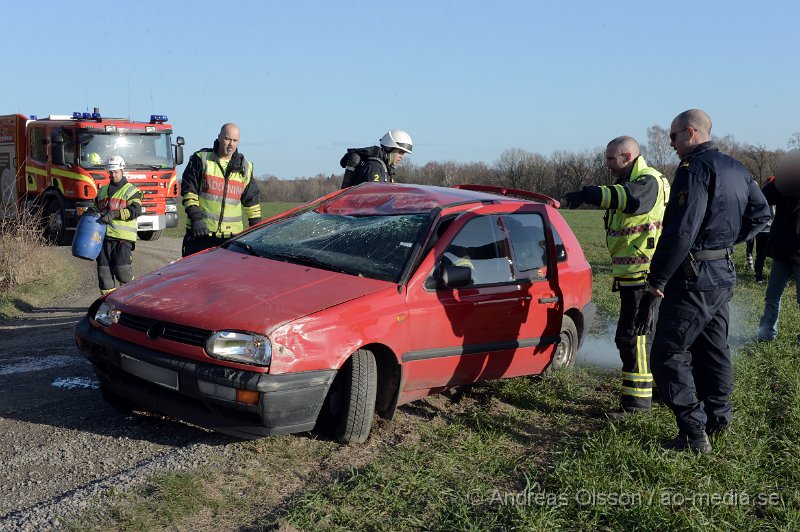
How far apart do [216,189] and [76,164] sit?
34.4ft

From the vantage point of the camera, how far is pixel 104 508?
351 centimetres

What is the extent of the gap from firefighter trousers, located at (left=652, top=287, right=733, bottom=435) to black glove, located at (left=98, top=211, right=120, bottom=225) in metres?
6.01

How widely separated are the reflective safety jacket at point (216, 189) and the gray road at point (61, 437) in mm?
1730

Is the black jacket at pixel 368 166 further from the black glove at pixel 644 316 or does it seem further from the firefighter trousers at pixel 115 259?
the black glove at pixel 644 316

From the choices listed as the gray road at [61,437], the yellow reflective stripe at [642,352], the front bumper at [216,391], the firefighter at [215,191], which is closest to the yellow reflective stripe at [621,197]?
the yellow reflective stripe at [642,352]

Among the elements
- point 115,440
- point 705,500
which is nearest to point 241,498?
point 115,440

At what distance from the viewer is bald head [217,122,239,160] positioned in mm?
7273

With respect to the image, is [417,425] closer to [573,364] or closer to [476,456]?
[476,456]

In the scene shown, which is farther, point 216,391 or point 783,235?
point 783,235

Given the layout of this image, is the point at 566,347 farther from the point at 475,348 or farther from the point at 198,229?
the point at 198,229

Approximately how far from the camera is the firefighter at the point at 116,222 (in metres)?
8.48

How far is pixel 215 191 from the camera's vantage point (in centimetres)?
744

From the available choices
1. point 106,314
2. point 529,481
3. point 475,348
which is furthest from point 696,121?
point 106,314

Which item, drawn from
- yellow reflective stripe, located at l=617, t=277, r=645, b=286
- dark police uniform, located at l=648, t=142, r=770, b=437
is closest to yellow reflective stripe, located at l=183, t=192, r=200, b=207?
yellow reflective stripe, located at l=617, t=277, r=645, b=286
